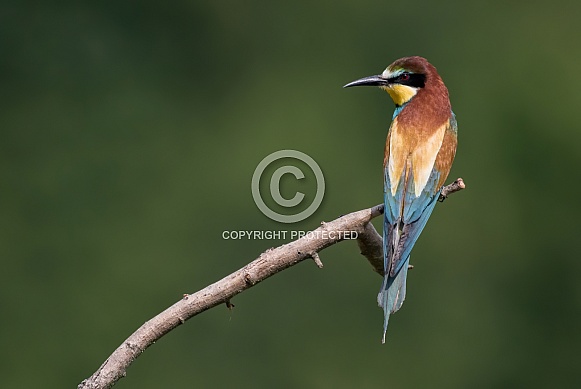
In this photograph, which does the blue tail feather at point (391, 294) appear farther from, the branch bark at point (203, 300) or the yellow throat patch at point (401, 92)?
the yellow throat patch at point (401, 92)

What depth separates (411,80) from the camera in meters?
3.34

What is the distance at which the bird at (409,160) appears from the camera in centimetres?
299

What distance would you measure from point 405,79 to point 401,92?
0.04 m

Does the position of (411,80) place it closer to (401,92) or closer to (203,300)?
(401,92)

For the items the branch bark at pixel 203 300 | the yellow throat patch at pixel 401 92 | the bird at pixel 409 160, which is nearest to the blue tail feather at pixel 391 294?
the bird at pixel 409 160

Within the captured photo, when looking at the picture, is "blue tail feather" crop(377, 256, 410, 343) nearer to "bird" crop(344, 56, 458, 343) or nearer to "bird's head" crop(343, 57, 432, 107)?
"bird" crop(344, 56, 458, 343)

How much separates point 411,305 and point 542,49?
181 centimetres

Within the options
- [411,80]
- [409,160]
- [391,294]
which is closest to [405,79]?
[411,80]

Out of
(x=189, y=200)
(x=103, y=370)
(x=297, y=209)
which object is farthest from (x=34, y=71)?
(x=103, y=370)

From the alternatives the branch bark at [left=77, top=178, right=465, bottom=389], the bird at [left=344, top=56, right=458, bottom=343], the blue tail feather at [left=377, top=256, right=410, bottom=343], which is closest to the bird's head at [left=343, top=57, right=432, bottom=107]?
the bird at [left=344, top=56, right=458, bottom=343]

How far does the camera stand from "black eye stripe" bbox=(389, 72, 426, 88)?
3326 mm

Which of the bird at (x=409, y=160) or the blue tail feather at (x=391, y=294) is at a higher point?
the bird at (x=409, y=160)

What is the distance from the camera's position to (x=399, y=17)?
256 inches

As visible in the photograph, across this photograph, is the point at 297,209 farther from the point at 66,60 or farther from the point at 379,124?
the point at 66,60
